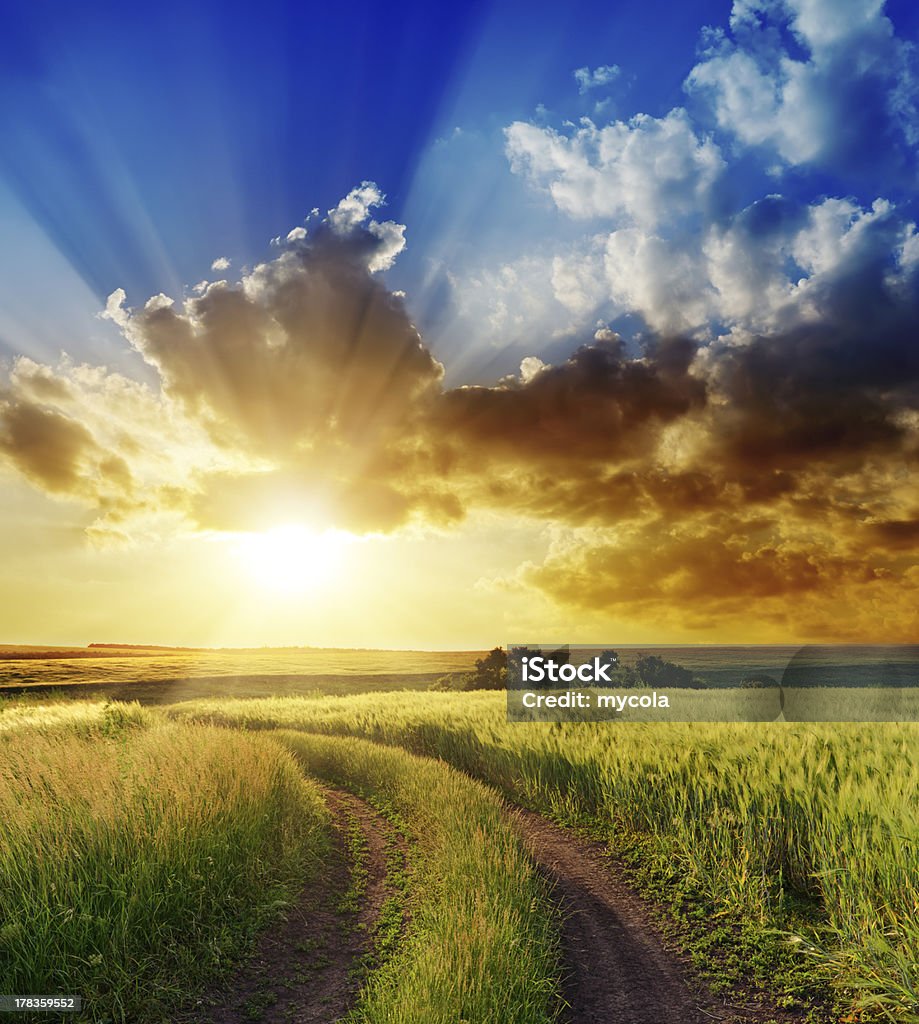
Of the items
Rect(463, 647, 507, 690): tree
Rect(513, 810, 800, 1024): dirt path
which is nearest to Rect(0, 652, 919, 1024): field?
Rect(513, 810, 800, 1024): dirt path

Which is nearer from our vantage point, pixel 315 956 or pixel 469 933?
pixel 469 933

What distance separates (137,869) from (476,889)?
4.28 m

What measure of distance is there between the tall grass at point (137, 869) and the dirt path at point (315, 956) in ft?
1.13

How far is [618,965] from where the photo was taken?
7.62 meters

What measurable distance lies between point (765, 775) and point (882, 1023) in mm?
4395

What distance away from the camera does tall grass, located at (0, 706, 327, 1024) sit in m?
6.91

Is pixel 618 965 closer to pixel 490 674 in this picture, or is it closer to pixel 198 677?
pixel 490 674

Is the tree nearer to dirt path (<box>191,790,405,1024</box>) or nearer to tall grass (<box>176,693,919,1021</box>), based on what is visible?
tall grass (<box>176,693,919,1021</box>)

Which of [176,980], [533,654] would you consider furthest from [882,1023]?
[533,654]

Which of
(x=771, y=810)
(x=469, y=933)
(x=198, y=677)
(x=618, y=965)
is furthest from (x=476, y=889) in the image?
(x=198, y=677)

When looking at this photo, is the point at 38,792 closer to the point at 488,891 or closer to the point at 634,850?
the point at 488,891

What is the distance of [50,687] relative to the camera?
60125mm

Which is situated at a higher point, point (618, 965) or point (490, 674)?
point (618, 965)

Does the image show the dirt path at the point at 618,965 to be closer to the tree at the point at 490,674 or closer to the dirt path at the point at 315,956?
the dirt path at the point at 315,956
